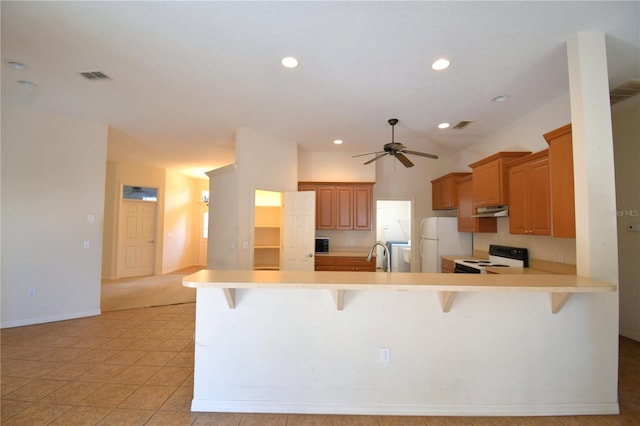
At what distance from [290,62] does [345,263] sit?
3.54m

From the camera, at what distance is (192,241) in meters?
9.28

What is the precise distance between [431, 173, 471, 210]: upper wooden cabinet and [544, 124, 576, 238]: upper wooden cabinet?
2.17 m

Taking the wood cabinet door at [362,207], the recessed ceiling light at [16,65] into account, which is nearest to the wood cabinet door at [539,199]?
the wood cabinet door at [362,207]

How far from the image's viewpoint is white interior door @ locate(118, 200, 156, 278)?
23.4 feet

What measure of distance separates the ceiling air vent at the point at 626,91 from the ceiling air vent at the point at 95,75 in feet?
17.7

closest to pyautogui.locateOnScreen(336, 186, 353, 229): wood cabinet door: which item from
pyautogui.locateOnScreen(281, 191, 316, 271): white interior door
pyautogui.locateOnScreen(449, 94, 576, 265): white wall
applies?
pyautogui.locateOnScreen(281, 191, 316, 271): white interior door

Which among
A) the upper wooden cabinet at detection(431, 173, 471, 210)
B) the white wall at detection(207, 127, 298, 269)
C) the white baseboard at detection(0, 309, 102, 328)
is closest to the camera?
the white baseboard at detection(0, 309, 102, 328)

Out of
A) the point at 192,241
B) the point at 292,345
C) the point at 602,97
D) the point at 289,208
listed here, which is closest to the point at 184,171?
the point at 192,241

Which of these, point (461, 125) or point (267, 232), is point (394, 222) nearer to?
point (267, 232)

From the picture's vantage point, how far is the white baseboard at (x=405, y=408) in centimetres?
206

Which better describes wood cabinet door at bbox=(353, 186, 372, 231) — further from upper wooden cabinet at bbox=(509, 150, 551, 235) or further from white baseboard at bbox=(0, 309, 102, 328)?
white baseboard at bbox=(0, 309, 102, 328)

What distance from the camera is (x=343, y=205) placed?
566cm

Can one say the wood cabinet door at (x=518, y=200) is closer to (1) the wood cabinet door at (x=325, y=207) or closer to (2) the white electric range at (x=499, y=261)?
(2) the white electric range at (x=499, y=261)

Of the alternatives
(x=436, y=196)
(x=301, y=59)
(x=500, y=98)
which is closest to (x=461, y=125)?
(x=500, y=98)
